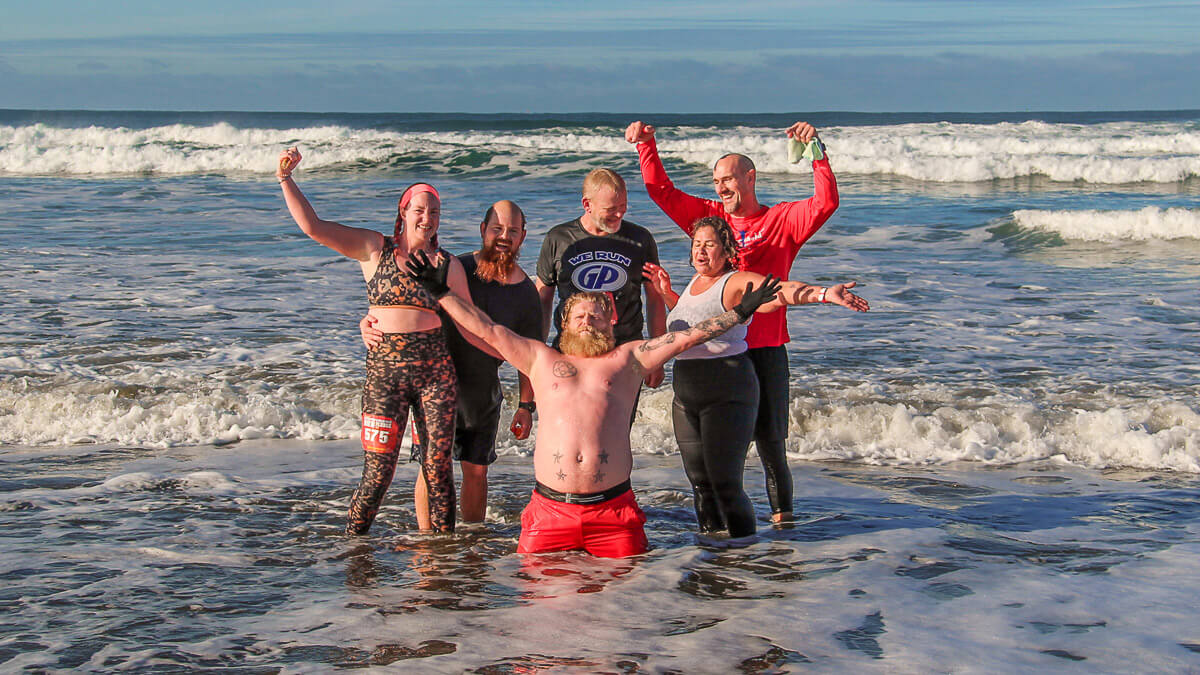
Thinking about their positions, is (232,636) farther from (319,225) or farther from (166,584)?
(319,225)

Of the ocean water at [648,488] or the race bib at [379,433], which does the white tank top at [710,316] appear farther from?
the race bib at [379,433]

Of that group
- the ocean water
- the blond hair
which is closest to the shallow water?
the ocean water

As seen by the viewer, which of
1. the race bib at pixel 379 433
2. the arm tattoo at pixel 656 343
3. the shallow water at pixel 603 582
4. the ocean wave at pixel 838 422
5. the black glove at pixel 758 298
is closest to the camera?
the shallow water at pixel 603 582

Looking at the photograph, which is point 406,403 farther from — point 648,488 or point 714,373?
point 648,488

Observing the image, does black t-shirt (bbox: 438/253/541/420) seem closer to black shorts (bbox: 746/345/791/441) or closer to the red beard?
the red beard

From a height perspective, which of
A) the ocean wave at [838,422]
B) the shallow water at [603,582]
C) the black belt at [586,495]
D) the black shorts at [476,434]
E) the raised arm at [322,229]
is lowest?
the shallow water at [603,582]

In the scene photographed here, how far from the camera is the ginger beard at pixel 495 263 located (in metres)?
5.35

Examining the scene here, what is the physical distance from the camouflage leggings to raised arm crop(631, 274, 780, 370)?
3.38 ft

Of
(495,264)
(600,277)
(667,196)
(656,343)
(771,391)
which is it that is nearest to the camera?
(656,343)

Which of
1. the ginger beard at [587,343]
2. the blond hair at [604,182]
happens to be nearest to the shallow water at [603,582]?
the ginger beard at [587,343]

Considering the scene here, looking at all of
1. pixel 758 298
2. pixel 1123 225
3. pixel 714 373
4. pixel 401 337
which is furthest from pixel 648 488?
pixel 1123 225

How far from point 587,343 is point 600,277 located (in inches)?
26.8

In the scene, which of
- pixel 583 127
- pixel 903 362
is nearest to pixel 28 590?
pixel 903 362

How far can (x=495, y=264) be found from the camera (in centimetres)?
537
